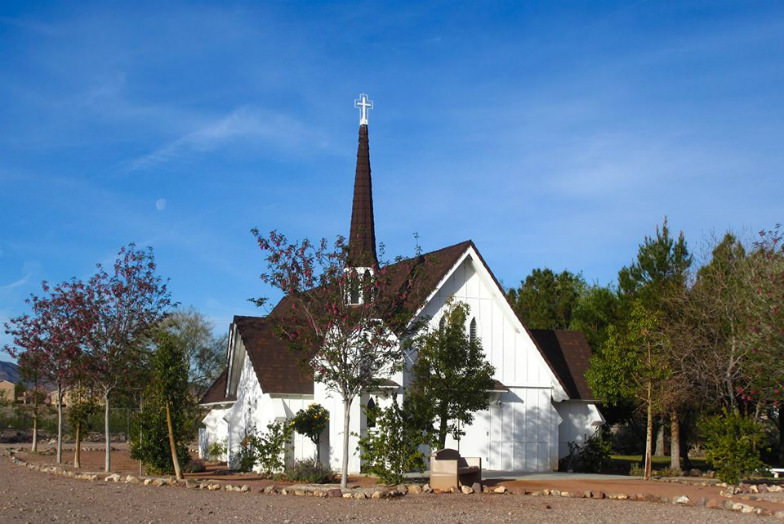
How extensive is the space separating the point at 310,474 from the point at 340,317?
5.99 metres

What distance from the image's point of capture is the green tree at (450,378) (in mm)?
24469

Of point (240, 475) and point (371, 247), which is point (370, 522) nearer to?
point (240, 475)

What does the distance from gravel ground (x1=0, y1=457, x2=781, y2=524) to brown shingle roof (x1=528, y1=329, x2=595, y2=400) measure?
13720 millimetres

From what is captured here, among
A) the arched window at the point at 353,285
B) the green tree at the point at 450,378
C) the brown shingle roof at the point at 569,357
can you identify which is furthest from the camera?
the brown shingle roof at the point at 569,357

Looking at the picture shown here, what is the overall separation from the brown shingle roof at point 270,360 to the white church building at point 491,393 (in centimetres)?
4

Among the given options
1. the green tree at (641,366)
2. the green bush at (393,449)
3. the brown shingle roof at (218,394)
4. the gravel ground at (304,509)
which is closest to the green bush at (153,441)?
the gravel ground at (304,509)

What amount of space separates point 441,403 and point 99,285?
13008 millimetres

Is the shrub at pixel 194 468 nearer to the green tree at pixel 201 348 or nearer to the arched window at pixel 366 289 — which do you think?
the arched window at pixel 366 289

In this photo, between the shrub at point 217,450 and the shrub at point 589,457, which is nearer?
the shrub at point 589,457

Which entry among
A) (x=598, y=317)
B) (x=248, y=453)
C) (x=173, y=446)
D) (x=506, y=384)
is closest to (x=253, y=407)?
(x=248, y=453)

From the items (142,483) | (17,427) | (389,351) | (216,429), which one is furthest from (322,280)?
(17,427)

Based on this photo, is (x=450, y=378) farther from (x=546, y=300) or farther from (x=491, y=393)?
(x=546, y=300)

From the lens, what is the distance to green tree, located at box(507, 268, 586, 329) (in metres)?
58.1

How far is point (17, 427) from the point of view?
65.5 m
